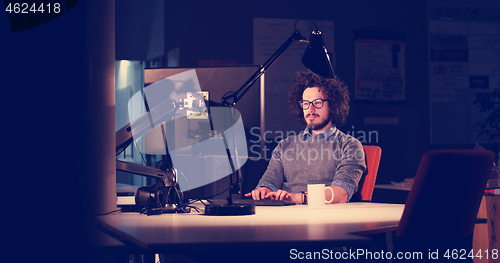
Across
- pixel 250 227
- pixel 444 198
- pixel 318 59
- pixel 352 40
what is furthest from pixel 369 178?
pixel 352 40

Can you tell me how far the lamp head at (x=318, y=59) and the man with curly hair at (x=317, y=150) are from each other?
455 mm

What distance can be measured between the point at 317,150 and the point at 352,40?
77.4 inches

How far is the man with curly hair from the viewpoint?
227cm

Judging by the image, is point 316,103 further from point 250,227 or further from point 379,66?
point 379,66

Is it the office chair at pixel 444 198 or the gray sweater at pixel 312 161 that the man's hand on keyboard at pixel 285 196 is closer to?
the gray sweater at pixel 312 161

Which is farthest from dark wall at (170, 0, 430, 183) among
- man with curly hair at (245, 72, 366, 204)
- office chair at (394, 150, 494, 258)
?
office chair at (394, 150, 494, 258)

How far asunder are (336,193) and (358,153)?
301mm

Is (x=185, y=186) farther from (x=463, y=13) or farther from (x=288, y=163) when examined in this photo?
(x=463, y=13)

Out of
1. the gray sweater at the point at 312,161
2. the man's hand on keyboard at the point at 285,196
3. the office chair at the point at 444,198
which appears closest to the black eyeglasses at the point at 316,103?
the gray sweater at the point at 312,161

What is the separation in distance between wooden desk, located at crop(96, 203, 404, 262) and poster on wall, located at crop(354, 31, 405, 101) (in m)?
2.59

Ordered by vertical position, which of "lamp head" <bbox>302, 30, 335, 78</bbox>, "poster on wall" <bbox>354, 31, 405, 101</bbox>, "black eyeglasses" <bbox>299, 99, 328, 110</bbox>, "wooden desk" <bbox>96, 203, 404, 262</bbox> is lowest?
"wooden desk" <bbox>96, 203, 404, 262</bbox>

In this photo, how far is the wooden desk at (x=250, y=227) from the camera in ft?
3.21

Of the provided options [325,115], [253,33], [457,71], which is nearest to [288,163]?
[325,115]

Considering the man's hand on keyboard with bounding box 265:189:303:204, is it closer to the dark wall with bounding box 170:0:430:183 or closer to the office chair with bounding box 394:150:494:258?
the office chair with bounding box 394:150:494:258
